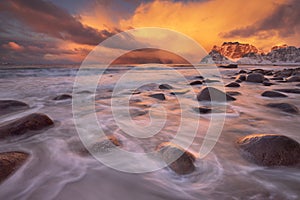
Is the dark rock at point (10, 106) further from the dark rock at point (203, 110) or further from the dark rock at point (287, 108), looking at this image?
the dark rock at point (287, 108)

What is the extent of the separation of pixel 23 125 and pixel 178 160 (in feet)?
6.84

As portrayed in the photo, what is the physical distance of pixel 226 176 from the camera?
1.44 metres

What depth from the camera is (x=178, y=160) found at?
1522 mm

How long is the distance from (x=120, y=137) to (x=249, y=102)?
3.40m

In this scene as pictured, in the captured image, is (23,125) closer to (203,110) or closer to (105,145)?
(105,145)

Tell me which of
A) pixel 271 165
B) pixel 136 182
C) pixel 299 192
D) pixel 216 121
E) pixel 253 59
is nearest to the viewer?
pixel 299 192

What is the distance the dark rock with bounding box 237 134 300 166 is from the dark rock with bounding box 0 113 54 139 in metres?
2.66

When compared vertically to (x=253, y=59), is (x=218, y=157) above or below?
below

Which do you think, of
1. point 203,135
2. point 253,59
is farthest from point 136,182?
point 253,59

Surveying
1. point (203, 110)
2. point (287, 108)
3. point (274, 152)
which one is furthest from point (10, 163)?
point (287, 108)

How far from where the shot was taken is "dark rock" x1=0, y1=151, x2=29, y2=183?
134 centimetres

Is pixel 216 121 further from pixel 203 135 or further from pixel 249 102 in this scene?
pixel 249 102

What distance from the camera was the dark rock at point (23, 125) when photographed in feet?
6.94

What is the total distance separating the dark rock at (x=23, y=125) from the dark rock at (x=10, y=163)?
0.67 meters
